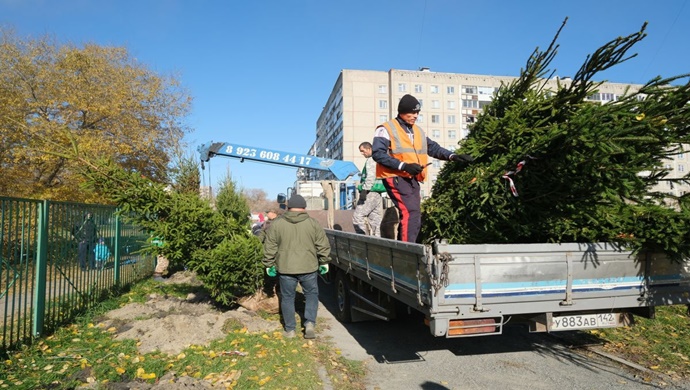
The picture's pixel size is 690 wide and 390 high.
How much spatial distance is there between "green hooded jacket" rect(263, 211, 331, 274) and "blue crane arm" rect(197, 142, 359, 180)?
7.81 meters

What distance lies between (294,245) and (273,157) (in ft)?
26.6

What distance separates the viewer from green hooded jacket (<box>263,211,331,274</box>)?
5289 millimetres

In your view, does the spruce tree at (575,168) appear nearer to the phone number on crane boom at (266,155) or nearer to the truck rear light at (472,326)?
the truck rear light at (472,326)

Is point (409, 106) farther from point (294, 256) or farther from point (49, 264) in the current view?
point (49, 264)

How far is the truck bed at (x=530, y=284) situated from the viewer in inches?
129

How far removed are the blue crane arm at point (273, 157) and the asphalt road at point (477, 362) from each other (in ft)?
26.0

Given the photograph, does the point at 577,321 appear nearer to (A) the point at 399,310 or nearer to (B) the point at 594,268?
(B) the point at 594,268

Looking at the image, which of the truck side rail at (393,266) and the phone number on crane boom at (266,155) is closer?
the truck side rail at (393,266)

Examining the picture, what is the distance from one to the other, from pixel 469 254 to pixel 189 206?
393cm

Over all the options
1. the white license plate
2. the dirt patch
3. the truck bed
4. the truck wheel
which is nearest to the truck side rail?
the truck bed

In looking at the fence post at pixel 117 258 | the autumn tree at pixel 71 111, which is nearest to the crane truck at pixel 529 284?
the fence post at pixel 117 258

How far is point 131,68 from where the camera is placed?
18562 millimetres

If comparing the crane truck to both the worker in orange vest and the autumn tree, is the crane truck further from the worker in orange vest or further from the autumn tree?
the autumn tree

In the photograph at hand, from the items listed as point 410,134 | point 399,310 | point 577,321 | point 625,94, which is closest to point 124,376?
point 399,310
